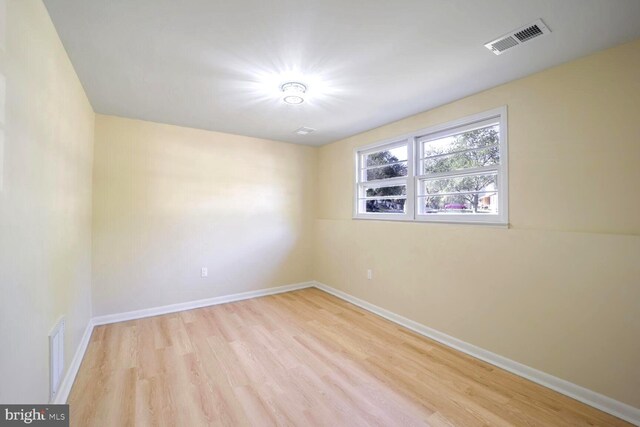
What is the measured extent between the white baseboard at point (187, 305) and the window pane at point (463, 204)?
253cm

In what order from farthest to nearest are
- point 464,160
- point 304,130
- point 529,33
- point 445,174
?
point 304,130 < point 445,174 < point 464,160 < point 529,33

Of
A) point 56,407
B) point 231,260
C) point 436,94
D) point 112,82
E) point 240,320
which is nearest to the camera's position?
point 56,407

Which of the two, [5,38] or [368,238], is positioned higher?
[5,38]

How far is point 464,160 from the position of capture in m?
2.69

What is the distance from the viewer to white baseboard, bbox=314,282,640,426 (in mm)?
1719

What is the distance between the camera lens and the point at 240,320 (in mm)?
3186

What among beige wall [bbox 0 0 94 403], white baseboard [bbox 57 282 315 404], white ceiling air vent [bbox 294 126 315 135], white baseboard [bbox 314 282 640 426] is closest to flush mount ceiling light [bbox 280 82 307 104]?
white ceiling air vent [bbox 294 126 315 135]

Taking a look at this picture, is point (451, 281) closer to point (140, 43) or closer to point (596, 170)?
point (596, 170)

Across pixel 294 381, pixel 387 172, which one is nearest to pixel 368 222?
pixel 387 172

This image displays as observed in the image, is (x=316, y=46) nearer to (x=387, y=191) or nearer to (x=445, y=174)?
(x=445, y=174)

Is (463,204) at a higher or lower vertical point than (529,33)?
lower

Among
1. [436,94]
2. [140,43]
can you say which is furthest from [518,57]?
[140,43]

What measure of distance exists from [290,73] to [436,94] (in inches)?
54.5

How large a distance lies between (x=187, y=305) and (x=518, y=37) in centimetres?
421
